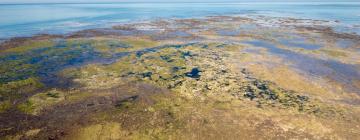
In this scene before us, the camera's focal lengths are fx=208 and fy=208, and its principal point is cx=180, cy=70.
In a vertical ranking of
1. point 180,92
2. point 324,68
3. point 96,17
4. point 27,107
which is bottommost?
point 180,92

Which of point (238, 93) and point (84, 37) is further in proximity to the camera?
point (84, 37)

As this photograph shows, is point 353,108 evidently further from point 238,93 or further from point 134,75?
point 134,75

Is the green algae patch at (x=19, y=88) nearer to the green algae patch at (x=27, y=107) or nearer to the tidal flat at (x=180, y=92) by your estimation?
the tidal flat at (x=180, y=92)

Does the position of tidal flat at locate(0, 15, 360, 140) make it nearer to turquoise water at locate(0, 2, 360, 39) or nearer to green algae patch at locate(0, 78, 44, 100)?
green algae patch at locate(0, 78, 44, 100)

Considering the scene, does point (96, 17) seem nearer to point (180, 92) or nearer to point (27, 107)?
point (27, 107)

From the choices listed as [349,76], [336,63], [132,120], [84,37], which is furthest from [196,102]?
[84,37]

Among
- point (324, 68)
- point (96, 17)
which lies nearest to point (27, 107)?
point (324, 68)

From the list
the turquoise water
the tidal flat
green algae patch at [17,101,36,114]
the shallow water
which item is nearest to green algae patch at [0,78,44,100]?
the tidal flat

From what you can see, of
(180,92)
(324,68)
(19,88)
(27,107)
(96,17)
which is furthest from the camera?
(96,17)
